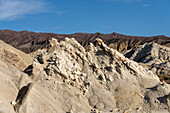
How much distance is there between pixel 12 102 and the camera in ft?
52.2

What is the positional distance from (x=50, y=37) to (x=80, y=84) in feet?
478

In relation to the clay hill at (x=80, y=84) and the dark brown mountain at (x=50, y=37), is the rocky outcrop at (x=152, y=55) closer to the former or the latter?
the clay hill at (x=80, y=84)

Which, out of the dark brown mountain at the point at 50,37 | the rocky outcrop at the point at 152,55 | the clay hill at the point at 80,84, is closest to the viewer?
the clay hill at the point at 80,84

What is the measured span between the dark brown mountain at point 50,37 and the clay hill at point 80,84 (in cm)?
9622

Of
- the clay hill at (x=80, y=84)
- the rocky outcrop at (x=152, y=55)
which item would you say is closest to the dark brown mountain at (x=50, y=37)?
the rocky outcrop at (x=152, y=55)

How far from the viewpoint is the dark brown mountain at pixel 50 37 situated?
12975 cm

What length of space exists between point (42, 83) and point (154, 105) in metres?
10.8

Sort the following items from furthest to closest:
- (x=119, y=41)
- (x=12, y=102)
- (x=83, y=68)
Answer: (x=119, y=41) → (x=83, y=68) → (x=12, y=102)

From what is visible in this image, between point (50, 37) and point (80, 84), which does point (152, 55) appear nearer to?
point (80, 84)

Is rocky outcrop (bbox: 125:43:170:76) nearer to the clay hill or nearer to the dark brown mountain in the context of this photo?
the clay hill

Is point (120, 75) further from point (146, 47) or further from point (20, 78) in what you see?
point (146, 47)

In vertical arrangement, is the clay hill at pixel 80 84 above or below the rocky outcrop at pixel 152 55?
below

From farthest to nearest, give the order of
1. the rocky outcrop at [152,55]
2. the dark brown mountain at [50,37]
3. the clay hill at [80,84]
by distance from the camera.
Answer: the dark brown mountain at [50,37] < the rocky outcrop at [152,55] < the clay hill at [80,84]

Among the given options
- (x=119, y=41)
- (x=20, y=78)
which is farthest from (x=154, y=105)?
(x=119, y=41)
